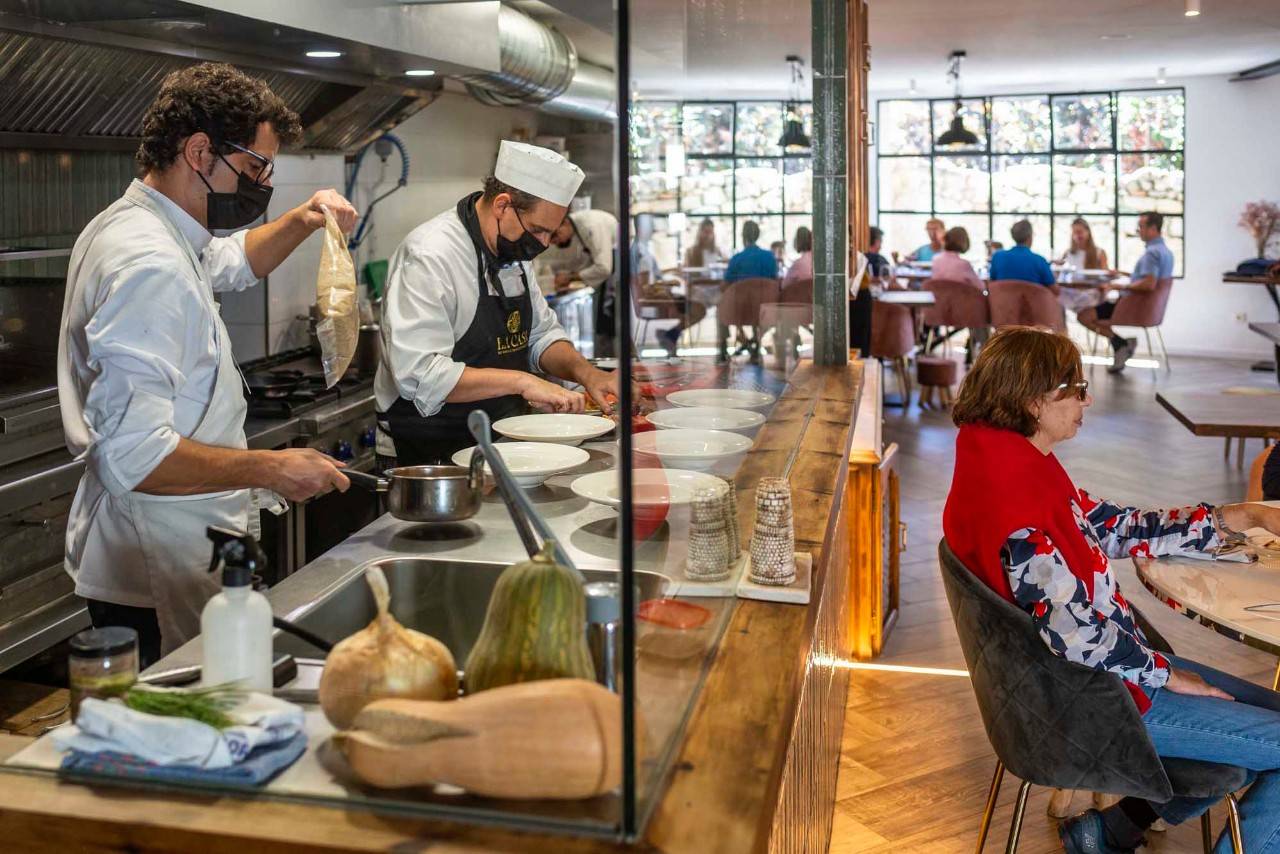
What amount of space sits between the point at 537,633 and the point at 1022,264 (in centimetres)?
1003

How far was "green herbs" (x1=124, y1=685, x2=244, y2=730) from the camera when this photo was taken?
3.98ft

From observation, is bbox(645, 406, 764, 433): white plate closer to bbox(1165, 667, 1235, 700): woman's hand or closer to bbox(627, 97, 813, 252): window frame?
bbox(627, 97, 813, 252): window frame

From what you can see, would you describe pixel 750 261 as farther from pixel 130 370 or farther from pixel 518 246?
pixel 130 370

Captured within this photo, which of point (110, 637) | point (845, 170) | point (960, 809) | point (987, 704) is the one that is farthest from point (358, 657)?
point (845, 170)

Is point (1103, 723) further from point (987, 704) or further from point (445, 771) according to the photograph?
point (445, 771)

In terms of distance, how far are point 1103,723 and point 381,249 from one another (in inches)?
197

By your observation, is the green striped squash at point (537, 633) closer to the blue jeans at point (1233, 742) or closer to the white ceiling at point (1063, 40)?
the blue jeans at point (1233, 742)

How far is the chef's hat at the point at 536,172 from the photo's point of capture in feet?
9.50

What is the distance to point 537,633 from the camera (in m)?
1.20

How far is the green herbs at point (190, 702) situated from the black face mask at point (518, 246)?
6.22 ft

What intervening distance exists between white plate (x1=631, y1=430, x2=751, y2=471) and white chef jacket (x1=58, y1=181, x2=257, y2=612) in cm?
82

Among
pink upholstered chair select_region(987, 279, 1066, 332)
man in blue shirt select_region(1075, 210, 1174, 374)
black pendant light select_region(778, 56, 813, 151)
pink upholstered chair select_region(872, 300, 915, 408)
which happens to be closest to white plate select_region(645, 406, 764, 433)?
black pendant light select_region(778, 56, 813, 151)

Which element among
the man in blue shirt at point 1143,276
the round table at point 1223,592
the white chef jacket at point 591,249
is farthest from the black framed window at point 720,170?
the man in blue shirt at point 1143,276

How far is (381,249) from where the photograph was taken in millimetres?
6559
